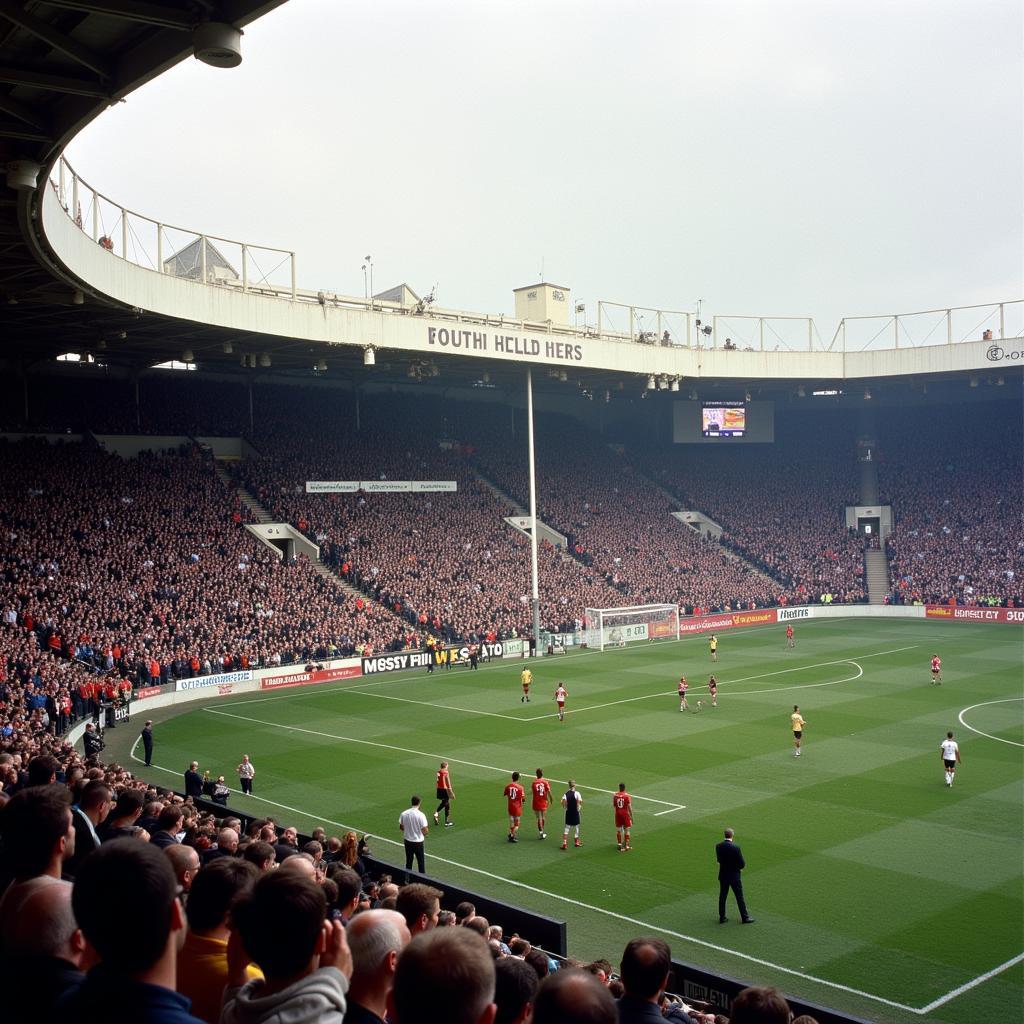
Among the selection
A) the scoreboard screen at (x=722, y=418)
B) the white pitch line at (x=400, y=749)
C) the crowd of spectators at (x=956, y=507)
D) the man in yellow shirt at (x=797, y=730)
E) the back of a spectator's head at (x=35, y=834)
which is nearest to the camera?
the back of a spectator's head at (x=35, y=834)

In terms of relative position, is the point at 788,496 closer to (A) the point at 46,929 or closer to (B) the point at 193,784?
(B) the point at 193,784

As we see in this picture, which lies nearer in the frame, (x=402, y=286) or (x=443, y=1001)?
(x=443, y=1001)

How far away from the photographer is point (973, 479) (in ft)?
233

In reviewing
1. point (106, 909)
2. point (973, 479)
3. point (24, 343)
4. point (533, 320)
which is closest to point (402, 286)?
point (533, 320)

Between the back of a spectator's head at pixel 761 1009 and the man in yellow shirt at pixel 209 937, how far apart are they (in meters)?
2.11

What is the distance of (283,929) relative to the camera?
3.38m

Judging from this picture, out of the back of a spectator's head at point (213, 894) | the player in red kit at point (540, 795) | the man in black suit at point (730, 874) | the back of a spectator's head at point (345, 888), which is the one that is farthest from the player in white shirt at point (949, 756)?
the back of a spectator's head at point (213, 894)

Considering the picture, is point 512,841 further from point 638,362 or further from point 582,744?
point 638,362

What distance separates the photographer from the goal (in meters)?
52.3

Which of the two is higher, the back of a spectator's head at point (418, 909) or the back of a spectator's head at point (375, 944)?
the back of a spectator's head at point (375, 944)

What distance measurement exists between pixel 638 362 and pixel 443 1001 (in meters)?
54.1

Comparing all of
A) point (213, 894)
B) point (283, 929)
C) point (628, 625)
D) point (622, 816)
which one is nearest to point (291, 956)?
point (283, 929)

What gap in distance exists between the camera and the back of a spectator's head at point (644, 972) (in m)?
4.48

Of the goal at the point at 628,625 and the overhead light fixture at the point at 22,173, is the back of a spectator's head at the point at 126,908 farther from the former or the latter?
the goal at the point at 628,625
